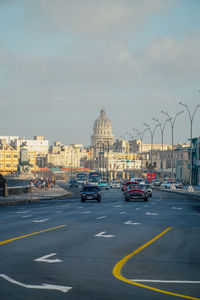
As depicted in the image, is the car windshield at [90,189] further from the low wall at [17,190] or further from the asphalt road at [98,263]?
the asphalt road at [98,263]

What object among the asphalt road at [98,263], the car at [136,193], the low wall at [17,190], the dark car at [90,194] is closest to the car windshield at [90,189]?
the dark car at [90,194]

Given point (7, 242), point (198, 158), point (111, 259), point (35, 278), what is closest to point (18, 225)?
point (7, 242)

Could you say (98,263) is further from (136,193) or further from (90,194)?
(136,193)

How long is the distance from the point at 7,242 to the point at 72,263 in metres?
4.47

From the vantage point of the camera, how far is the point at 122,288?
33.3 ft

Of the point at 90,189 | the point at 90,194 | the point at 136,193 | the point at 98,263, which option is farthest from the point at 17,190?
the point at 98,263

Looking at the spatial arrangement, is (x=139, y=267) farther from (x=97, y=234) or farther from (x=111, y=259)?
(x=97, y=234)

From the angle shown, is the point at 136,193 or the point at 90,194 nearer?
the point at 90,194

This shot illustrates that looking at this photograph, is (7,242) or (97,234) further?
(97,234)

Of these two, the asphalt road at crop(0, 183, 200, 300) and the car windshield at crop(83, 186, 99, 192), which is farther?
the car windshield at crop(83, 186, 99, 192)

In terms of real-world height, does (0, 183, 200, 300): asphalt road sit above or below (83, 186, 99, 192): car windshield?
below

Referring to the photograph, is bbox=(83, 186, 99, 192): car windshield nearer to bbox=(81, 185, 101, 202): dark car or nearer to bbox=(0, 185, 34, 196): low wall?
bbox=(81, 185, 101, 202): dark car

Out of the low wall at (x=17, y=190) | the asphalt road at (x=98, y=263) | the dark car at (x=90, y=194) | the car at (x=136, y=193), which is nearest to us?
the asphalt road at (x=98, y=263)

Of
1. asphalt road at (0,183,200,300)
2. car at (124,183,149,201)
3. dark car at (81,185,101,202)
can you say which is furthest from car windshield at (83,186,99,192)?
asphalt road at (0,183,200,300)
